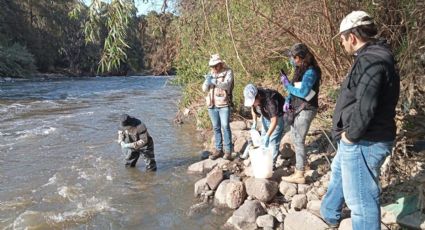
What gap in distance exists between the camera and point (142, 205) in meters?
5.79

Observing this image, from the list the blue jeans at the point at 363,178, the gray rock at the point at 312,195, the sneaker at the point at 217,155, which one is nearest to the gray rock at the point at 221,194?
the gray rock at the point at 312,195

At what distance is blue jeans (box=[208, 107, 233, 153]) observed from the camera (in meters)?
6.69

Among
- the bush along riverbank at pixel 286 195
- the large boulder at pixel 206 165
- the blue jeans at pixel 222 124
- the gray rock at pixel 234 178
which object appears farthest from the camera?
the large boulder at pixel 206 165

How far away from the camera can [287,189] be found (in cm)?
520

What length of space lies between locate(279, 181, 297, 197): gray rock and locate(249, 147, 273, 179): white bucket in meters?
0.20

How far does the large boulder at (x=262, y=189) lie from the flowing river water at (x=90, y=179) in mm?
493

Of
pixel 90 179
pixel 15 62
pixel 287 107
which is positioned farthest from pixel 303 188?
pixel 15 62

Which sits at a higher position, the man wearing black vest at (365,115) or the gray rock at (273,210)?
the man wearing black vest at (365,115)

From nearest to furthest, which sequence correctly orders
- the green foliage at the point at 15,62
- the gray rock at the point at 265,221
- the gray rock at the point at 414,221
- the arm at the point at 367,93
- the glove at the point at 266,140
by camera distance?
the arm at the point at 367,93 → the gray rock at the point at 414,221 → the gray rock at the point at 265,221 → the glove at the point at 266,140 → the green foliage at the point at 15,62

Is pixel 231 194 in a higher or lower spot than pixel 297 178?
lower

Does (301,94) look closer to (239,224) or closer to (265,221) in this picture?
(265,221)

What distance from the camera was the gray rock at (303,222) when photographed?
4.20 m

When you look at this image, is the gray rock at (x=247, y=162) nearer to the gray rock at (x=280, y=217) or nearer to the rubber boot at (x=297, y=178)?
the rubber boot at (x=297, y=178)

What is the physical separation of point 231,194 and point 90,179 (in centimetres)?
262
